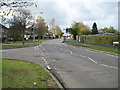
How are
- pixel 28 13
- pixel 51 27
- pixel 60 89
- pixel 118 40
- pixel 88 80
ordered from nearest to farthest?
pixel 60 89, pixel 88 80, pixel 118 40, pixel 28 13, pixel 51 27

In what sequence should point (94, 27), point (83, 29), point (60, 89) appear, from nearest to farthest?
point (60, 89), point (83, 29), point (94, 27)

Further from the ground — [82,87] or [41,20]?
[41,20]

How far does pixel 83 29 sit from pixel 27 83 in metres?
65.8

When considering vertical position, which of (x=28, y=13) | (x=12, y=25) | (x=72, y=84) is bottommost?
(x=72, y=84)

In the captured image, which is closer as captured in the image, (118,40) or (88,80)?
(88,80)

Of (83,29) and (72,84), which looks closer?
(72,84)

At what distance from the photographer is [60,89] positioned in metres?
5.69

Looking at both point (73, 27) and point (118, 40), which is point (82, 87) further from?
point (73, 27)

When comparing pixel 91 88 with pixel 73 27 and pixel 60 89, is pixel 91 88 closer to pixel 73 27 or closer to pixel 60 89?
pixel 60 89

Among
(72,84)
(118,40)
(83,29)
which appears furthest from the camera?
(83,29)

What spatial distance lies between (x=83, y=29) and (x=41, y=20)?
18.5m

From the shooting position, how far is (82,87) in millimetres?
5973

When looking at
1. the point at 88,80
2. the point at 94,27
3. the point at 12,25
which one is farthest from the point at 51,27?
the point at 88,80

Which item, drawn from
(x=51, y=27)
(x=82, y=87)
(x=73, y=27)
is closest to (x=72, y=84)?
(x=82, y=87)
